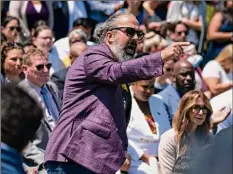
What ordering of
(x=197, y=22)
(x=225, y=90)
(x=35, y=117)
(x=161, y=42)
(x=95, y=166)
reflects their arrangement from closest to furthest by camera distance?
(x=35, y=117)
(x=95, y=166)
(x=225, y=90)
(x=161, y=42)
(x=197, y=22)

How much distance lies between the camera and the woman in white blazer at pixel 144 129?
789 centimetres

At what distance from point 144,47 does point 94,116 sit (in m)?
6.00

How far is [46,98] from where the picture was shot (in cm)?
791

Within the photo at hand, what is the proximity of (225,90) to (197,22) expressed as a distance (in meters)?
2.27

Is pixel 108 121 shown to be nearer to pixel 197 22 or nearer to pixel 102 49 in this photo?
pixel 102 49

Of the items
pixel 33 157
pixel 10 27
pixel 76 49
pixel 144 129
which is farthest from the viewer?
pixel 10 27

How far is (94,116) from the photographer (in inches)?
215

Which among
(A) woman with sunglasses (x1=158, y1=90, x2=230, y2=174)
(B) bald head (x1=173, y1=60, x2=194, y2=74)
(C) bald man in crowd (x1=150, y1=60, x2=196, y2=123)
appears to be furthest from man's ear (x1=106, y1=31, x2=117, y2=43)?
(B) bald head (x1=173, y1=60, x2=194, y2=74)

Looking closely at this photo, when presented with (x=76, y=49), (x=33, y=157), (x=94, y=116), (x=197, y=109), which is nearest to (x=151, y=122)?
(x=197, y=109)

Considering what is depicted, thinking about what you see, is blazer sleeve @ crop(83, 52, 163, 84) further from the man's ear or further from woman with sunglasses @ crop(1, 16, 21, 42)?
woman with sunglasses @ crop(1, 16, 21, 42)

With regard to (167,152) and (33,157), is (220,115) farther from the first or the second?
(33,157)

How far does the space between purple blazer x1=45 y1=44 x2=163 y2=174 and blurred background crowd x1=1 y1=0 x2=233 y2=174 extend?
110 centimetres

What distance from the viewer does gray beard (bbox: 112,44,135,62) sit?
18.5 ft

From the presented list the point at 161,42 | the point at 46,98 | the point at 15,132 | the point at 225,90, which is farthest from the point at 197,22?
the point at 15,132
